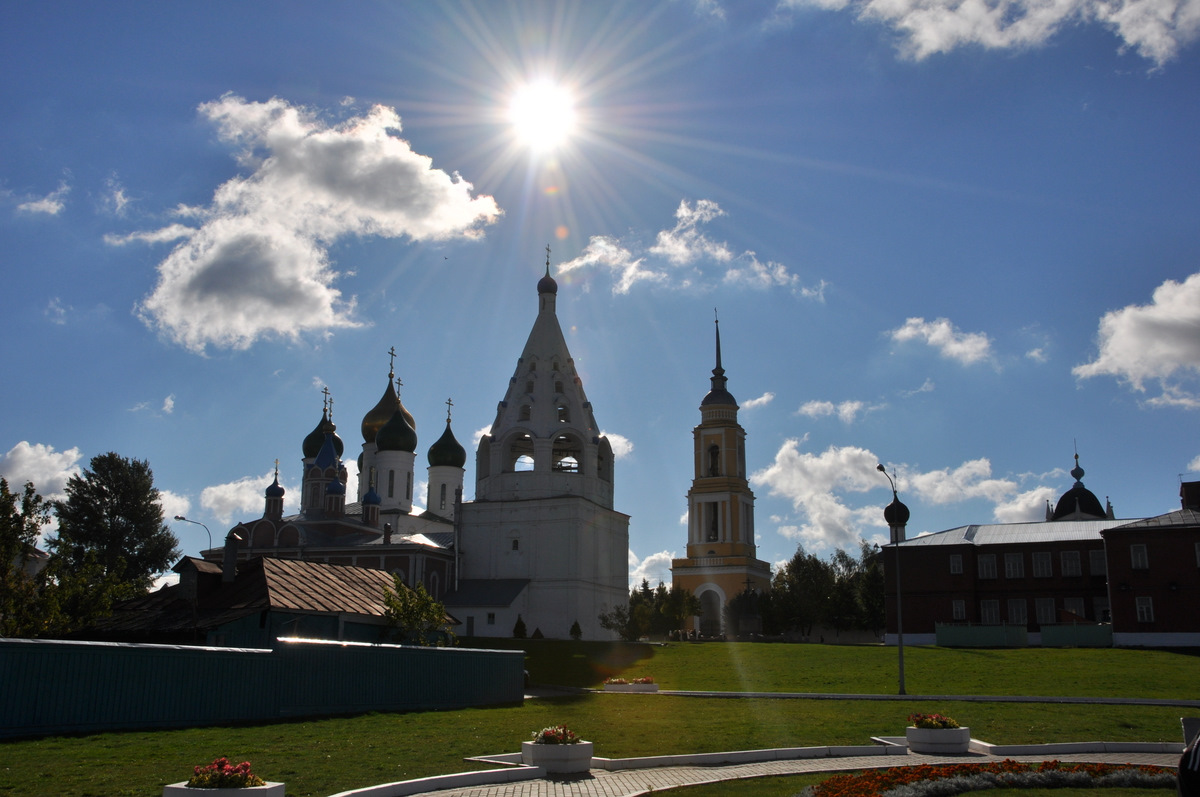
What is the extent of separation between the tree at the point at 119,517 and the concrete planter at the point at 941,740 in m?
49.9

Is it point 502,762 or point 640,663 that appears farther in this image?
point 640,663

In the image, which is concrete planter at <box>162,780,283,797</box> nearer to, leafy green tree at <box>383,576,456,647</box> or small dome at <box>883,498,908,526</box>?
leafy green tree at <box>383,576,456,647</box>

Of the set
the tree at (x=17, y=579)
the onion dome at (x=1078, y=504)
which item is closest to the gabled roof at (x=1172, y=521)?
the onion dome at (x=1078, y=504)

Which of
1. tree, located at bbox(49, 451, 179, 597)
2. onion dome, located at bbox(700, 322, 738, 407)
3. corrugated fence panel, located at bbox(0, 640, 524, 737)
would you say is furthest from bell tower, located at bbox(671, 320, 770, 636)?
corrugated fence panel, located at bbox(0, 640, 524, 737)

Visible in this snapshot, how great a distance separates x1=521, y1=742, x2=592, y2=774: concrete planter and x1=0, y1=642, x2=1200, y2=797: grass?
0.81 metres

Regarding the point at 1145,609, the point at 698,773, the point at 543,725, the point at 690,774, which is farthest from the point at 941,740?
the point at 1145,609

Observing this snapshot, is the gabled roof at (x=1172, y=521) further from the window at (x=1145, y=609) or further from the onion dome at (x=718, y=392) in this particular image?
the onion dome at (x=718, y=392)

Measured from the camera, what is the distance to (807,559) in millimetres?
61625

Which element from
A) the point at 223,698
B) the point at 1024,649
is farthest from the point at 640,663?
the point at 223,698

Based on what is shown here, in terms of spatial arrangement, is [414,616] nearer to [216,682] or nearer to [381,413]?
[216,682]

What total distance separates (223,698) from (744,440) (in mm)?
50009

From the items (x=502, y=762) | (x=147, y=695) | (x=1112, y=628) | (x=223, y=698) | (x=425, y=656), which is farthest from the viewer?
(x=1112, y=628)

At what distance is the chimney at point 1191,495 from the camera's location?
39.7 m

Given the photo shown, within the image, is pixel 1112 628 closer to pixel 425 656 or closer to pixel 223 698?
pixel 425 656
